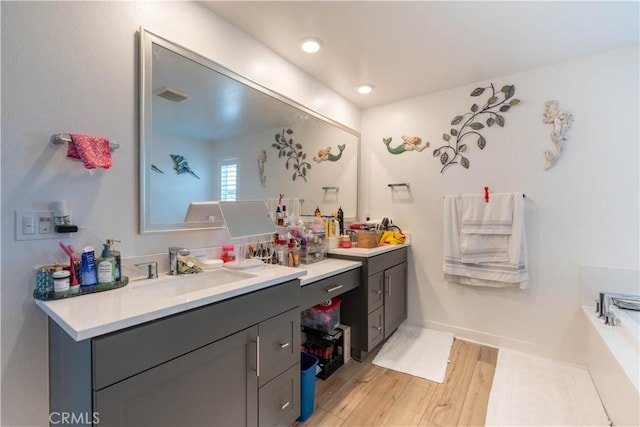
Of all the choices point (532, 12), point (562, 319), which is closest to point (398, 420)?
point (562, 319)

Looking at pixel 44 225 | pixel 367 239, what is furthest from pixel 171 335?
pixel 367 239

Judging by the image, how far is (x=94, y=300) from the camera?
42.1 inches

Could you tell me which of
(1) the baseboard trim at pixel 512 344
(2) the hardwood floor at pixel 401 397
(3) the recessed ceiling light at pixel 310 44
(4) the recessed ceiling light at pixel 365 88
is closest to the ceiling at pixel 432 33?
(3) the recessed ceiling light at pixel 310 44

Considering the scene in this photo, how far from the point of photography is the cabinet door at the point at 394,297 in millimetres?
2525

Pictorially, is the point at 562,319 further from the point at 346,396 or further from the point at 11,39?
the point at 11,39

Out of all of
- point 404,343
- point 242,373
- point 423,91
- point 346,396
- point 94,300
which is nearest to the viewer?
point 94,300

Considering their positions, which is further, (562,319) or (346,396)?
(562,319)

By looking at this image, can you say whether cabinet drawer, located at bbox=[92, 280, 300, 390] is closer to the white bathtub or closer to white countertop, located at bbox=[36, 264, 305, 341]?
white countertop, located at bbox=[36, 264, 305, 341]

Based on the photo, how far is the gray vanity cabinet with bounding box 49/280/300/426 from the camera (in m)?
0.86

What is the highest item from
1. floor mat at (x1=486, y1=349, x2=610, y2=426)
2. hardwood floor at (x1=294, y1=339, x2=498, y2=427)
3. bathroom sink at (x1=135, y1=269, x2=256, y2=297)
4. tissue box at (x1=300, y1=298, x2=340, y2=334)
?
bathroom sink at (x1=135, y1=269, x2=256, y2=297)

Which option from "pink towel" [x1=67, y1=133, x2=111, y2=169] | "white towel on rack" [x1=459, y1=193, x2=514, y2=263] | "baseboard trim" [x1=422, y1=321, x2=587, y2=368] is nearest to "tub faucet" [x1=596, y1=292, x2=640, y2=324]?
"baseboard trim" [x1=422, y1=321, x2=587, y2=368]

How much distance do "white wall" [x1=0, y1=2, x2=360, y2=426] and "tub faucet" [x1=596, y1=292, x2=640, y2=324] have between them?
9.05ft

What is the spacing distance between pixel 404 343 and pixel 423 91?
91.8 inches

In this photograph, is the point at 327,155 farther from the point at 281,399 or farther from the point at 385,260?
the point at 281,399
